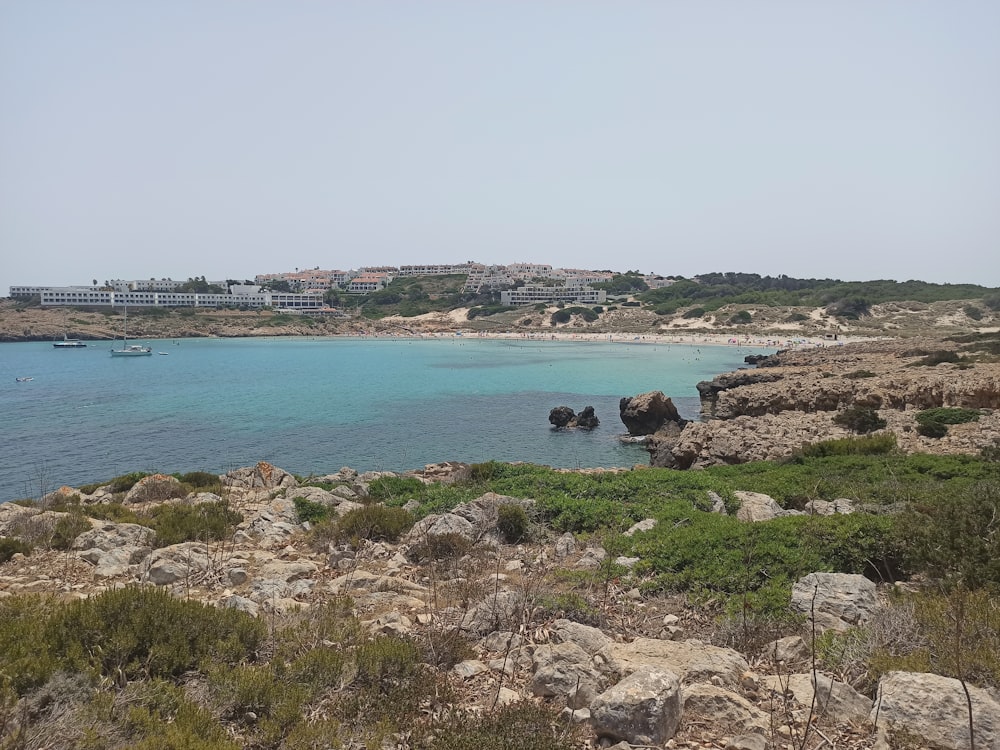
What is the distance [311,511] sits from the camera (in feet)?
41.5

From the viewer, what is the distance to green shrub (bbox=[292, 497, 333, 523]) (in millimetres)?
12336

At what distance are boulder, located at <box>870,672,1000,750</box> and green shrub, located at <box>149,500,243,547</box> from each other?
947 centimetres

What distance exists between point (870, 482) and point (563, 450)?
18390 millimetres

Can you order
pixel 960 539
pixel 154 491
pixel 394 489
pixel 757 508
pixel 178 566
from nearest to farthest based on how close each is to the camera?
pixel 960 539 < pixel 178 566 < pixel 757 508 < pixel 154 491 < pixel 394 489

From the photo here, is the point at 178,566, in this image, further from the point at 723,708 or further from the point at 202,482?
the point at 202,482

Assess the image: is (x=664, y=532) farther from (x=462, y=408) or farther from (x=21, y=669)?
(x=462, y=408)

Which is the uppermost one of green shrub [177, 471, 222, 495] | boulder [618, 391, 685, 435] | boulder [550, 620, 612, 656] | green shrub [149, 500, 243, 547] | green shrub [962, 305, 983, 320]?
green shrub [962, 305, 983, 320]

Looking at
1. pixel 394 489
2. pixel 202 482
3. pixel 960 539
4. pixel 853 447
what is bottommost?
pixel 202 482

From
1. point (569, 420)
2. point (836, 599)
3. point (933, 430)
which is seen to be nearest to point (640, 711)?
point (836, 599)

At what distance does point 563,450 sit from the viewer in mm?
30828

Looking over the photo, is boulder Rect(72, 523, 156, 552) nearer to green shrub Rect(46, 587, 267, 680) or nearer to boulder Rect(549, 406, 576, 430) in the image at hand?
green shrub Rect(46, 587, 267, 680)

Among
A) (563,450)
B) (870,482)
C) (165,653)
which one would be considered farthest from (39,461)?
(870,482)

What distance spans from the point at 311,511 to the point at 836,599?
9.83 metres

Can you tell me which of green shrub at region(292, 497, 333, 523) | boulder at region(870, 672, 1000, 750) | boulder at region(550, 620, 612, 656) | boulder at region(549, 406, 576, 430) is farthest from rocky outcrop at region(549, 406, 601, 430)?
boulder at region(870, 672, 1000, 750)
